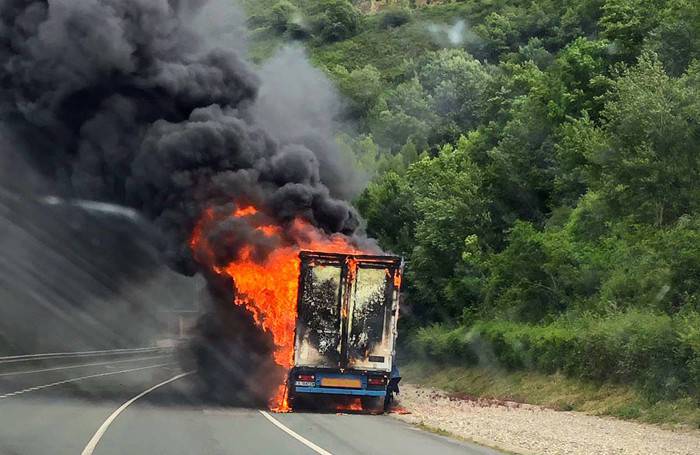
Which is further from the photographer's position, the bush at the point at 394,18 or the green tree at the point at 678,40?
the bush at the point at 394,18

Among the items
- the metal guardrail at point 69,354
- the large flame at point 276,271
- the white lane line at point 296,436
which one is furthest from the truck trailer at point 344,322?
the metal guardrail at point 69,354

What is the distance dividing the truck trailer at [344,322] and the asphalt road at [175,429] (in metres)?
0.89

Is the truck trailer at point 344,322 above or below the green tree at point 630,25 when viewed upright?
below

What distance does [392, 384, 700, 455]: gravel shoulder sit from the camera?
16.4 meters

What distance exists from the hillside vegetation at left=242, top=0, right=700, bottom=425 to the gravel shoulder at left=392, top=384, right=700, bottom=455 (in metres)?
1.67

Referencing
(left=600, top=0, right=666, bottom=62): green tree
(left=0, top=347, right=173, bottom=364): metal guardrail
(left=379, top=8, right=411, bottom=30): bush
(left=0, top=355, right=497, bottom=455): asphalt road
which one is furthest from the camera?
(left=379, top=8, right=411, bottom=30): bush

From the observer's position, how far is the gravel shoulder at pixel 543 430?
644 inches

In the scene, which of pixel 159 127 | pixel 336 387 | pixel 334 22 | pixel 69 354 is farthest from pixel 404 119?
pixel 336 387

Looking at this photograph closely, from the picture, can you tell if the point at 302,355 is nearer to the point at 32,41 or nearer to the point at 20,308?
the point at 32,41

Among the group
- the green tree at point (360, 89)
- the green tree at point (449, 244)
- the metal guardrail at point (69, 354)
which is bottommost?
the metal guardrail at point (69, 354)

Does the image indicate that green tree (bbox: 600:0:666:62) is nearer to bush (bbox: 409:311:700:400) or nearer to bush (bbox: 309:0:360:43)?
bush (bbox: 409:311:700:400)

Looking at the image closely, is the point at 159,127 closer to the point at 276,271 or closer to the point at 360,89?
the point at 276,271

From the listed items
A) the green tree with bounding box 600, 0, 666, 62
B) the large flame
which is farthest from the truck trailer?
the green tree with bounding box 600, 0, 666, 62

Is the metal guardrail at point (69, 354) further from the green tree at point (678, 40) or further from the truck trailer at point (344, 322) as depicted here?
the green tree at point (678, 40)
